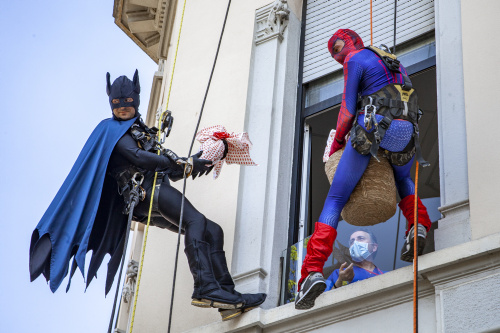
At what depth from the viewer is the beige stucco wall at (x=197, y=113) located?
8117mm

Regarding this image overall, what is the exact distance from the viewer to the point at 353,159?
688 cm

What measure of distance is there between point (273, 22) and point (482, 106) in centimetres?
291

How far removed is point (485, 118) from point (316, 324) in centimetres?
190

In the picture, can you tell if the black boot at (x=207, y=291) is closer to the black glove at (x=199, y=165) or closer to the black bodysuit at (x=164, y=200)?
the black bodysuit at (x=164, y=200)

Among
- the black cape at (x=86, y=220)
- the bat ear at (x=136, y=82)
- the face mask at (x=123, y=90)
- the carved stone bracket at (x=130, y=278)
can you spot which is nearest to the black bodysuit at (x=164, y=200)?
the black cape at (x=86, y=220)

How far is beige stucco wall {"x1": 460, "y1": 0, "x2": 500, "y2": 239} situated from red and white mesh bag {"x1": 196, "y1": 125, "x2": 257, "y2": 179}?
70.3 inches

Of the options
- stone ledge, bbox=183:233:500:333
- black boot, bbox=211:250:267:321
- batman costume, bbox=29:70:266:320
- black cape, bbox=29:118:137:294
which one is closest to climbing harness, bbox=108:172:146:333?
batman costume, bbox=29:70:266:320

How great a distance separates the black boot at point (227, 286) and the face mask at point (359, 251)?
734 millimetres

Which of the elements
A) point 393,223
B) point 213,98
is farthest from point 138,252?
point 393,223

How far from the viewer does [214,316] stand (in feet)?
25.2

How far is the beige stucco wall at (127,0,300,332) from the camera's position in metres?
8.12

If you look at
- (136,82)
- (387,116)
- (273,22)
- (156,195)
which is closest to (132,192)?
(156,195)

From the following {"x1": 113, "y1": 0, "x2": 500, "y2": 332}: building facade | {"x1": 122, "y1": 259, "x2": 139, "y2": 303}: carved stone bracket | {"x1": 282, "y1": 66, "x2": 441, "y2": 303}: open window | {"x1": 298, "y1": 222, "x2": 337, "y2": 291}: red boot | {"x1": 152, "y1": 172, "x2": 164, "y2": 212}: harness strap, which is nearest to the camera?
{"x1": 113, "y1": 0, "x2": 500, "y2": 332}: building facade

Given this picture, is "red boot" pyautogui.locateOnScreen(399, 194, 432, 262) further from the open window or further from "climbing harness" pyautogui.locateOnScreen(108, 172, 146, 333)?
"climbing harness" pyautogui.locateOnScreen(108, 172, 146, 333)
